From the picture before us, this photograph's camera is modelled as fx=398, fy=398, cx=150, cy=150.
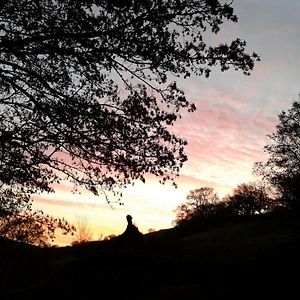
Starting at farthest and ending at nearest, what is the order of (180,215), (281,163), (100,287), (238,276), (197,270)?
(180,215), (281,163), (197,270), (238,276), (100,287)

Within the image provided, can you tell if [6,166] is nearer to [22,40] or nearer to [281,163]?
[22,40]

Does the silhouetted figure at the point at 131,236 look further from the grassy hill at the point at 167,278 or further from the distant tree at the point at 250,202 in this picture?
the distant tree at the point at 250,202

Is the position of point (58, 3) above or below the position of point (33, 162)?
above

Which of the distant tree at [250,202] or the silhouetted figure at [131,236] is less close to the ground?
the distant tree at [250,202]

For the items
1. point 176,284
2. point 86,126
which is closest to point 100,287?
point 176,284

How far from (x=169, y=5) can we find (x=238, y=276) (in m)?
7.88

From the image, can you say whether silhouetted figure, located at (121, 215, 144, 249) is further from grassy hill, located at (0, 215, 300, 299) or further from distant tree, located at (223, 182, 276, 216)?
distant tree, located at (223, 182, 276, 216)

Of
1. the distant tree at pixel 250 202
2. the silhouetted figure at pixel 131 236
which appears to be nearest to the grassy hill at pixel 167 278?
the silhouetted figure at pixel 131 236

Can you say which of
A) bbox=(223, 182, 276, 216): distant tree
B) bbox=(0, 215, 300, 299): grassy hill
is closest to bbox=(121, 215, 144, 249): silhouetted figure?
bbox=(0, 215, 300, 299): grassy hill

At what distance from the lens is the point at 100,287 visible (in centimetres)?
1099

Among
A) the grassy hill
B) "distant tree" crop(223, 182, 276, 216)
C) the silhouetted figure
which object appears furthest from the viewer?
"distant tree" crop(223, 182, 276, 216)

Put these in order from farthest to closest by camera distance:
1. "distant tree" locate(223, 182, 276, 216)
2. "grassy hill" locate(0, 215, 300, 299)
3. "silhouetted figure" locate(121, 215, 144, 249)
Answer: "distant tree" locate(223, 182, 276, 216) < "silhouetted figure" locate(121, 215, 144, 249) < "grassy hill" locate(0, 215, 300, 299)

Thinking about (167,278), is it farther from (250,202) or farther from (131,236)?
(250,202)

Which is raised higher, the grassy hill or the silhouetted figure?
the silhouetted figure
